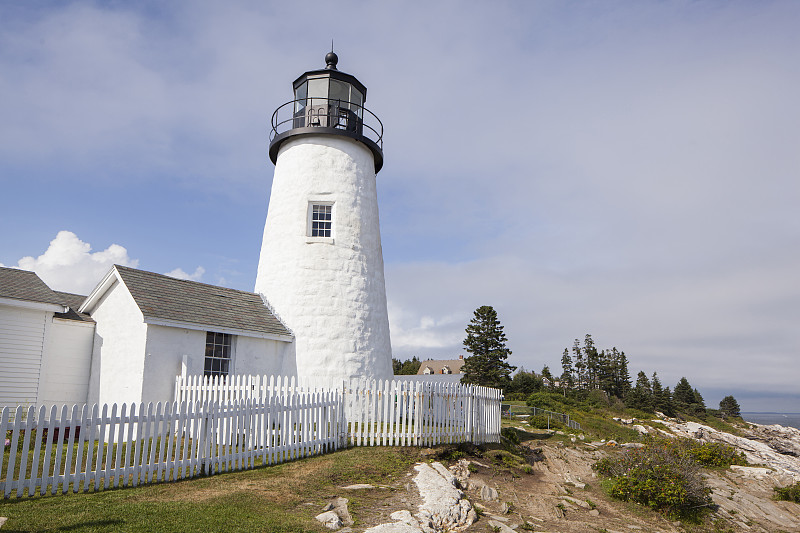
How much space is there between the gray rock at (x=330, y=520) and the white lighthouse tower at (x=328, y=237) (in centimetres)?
861

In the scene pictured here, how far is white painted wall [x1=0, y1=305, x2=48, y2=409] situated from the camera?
43.3 ft

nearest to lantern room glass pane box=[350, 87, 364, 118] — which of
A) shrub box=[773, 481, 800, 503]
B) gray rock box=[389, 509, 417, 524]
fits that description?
gray rock box=[389, 509, 417, 524]

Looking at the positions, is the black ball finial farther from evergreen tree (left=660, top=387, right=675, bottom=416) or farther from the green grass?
evergreen tree (left=660, top=387, right=675, bottom=416)

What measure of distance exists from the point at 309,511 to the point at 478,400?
318 inches

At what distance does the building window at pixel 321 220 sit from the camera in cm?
1703

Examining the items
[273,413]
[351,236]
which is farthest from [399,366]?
[273,413]

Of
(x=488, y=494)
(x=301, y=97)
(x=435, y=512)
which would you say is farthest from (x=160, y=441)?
(x=301, y=97)

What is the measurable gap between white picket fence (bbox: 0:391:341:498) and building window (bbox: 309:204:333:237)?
6264mm

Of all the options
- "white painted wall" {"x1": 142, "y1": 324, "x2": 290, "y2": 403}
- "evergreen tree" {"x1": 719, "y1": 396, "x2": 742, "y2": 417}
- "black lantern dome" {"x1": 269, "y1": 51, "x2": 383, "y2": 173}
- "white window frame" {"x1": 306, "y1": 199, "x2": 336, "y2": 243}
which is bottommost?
"evergreen tree" {"x1": 719, "y1": 396, "x2": 742, "y2": 417}

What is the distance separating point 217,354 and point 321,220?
5.39 meters

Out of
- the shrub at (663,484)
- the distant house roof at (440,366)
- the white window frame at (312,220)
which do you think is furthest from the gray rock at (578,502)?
the distant house roof at (440,366)

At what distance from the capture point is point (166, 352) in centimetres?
1336

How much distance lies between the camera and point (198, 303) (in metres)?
15.1

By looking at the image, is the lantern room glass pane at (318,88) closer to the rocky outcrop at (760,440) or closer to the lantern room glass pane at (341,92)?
the lantern room glass pane at (341,92)
